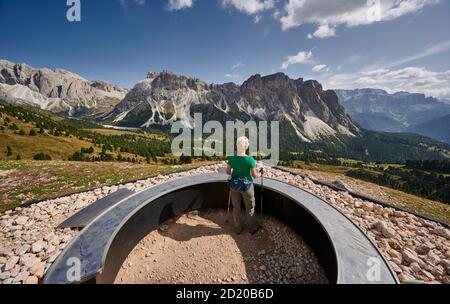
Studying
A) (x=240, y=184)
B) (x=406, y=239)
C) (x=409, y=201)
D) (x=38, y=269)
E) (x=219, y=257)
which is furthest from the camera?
(x=409, y=201)

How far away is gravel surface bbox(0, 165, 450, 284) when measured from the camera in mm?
5020

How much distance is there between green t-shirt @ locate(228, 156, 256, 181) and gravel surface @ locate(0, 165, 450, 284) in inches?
156

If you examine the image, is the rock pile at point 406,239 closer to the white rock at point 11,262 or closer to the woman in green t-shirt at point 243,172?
the woman in green t-shirt at point 243,172

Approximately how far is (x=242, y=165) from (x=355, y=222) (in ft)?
12.3

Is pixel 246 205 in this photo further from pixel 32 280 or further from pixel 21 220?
pixel 21 220

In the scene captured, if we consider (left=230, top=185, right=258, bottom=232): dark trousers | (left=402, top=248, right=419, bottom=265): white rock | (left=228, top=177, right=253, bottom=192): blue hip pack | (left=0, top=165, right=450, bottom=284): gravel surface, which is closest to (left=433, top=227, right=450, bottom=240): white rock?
(left=0, top=165, right=450, bottom=284): gravel surface

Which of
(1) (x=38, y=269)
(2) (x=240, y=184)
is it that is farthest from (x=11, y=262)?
(2) (x=240, y=184)

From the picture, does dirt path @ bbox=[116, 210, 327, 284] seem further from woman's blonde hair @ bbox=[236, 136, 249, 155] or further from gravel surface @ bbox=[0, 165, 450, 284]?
woman's blonde hair @ bbox=[236, 136, 249, 155]

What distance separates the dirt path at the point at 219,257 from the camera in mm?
5641

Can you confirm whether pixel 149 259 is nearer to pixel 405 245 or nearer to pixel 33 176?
pixel 405 245

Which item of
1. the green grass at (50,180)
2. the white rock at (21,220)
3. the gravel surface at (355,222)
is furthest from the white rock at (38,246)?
the green grass at (50,180)

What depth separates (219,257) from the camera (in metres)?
6.32
